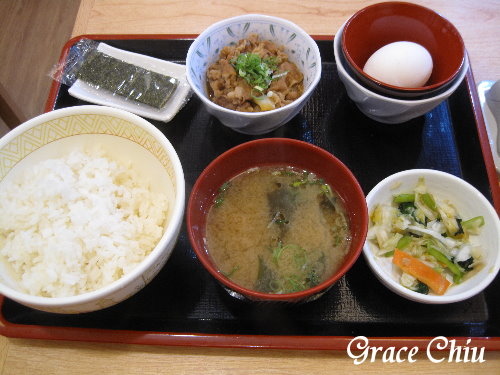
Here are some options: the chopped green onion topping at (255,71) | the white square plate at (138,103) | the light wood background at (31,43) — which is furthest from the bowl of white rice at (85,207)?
the light wood background at (31,43)

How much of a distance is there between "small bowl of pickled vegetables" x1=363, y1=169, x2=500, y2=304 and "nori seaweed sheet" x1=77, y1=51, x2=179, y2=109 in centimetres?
106

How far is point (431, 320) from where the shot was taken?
1.48 m

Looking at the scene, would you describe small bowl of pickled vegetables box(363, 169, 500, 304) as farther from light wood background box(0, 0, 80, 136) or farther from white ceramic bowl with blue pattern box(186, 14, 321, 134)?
light wood background box(0, 0, 80, 136)

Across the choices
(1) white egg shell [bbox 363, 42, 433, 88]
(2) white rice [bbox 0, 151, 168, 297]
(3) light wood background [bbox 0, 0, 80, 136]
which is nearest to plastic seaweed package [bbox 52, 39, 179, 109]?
(2) white rice [bbox 0, 151, 168, 297]

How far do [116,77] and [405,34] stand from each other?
141 cm

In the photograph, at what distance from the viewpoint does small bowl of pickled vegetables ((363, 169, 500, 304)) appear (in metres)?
1.47

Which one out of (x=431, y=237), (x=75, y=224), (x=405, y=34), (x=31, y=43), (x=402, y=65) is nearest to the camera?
(x=75, y=224)

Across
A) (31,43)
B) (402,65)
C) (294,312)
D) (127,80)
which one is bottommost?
(31,43)

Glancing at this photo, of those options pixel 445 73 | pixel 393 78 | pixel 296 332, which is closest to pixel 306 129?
pixel 393 78

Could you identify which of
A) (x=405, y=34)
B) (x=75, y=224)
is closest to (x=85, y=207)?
(x=75, y=224)

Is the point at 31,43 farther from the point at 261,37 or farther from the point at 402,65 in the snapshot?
the point at 402,65

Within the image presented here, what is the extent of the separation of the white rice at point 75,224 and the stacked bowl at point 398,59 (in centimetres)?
97

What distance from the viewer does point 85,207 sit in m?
1.50

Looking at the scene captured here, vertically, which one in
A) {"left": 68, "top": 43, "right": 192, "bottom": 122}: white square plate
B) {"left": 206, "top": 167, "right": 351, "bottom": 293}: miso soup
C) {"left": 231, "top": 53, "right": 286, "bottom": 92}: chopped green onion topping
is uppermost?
{"left": 231, "top": 53, "right": 286, "bottom": 92}: chopped green onion topping
